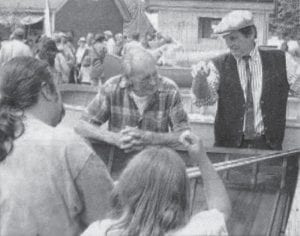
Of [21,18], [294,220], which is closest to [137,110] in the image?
[294,220]

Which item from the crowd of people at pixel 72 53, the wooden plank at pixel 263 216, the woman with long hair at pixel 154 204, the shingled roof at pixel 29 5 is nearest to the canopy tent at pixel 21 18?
the shingled roof at pixel 29 5

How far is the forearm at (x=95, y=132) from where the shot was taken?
15.7 feet

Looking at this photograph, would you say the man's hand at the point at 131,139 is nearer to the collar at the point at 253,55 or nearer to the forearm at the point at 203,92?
the forearm at the point at 203,92

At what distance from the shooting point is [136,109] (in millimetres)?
4867

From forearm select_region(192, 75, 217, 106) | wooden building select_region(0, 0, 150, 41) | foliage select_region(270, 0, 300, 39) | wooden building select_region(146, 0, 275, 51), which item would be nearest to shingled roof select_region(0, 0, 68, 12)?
wooden building select_region(0, 0, 150, 41)

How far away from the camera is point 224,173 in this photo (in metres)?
4.44

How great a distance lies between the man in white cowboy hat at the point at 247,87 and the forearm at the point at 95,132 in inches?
32.4

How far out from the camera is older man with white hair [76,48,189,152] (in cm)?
467

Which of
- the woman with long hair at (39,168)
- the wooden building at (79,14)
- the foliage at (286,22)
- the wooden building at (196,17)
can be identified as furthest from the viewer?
the foliage at (286,22)

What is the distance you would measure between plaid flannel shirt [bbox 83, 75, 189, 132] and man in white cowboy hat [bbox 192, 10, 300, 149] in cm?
48

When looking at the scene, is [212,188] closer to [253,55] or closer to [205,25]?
[253,55]

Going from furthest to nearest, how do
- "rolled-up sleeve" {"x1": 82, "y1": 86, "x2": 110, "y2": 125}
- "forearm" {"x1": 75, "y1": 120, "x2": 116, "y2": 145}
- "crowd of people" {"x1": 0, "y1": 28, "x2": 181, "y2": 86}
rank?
"crowd of people" {"x1": 0, "y1": 28, "x2": 181, "y2": 86}, "rolled-up sleeve" {"x1": 82, "y1": 86, "x2": 110, "y2": 125}, "forearm" {"x1": 75, "y1": 120, "x2": 116, "y2": 145}

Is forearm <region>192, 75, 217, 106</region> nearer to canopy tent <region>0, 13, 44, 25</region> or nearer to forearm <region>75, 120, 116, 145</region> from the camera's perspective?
forearm <region>75, 120, 116, 145</region>

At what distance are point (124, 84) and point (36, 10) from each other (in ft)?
130
